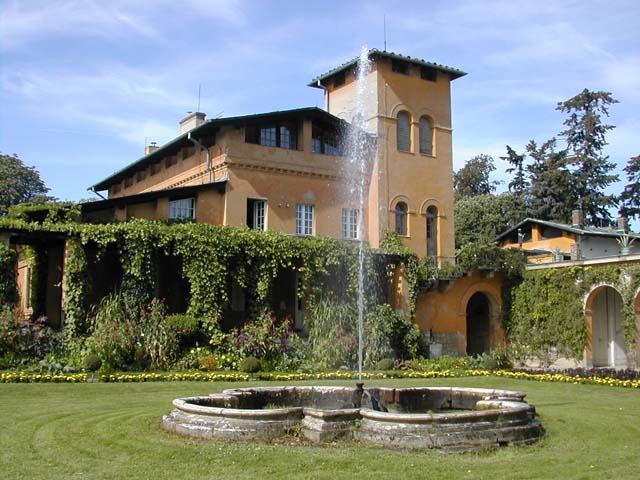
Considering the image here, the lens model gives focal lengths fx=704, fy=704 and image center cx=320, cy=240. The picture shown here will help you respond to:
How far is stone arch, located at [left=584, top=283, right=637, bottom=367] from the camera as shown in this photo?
90.2 feet

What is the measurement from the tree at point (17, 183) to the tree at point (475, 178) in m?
31.9

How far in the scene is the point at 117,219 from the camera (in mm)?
24672

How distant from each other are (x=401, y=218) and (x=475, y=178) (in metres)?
29.5

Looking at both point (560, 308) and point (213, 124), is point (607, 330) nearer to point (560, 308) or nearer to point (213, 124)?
point (560, 308)

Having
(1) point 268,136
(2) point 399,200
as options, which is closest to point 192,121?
(1) point 268,136

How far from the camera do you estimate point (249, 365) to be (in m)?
20.4

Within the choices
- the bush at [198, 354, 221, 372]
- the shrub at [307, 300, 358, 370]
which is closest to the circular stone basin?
the bush at [198, 354, 221, 372]

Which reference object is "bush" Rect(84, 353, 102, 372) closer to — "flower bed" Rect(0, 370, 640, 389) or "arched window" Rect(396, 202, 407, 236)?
"flower bed" Rect(0, 370, 640, 389)

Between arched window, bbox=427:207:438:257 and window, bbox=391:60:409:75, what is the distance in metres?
6.07

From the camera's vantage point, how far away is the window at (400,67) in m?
30.3

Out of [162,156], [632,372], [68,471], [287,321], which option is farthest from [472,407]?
[162,156]

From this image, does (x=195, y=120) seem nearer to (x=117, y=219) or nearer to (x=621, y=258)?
(x=117, y=219)

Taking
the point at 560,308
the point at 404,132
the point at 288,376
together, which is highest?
the point at 404,132

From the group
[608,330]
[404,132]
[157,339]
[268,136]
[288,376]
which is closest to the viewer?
[288,376]
